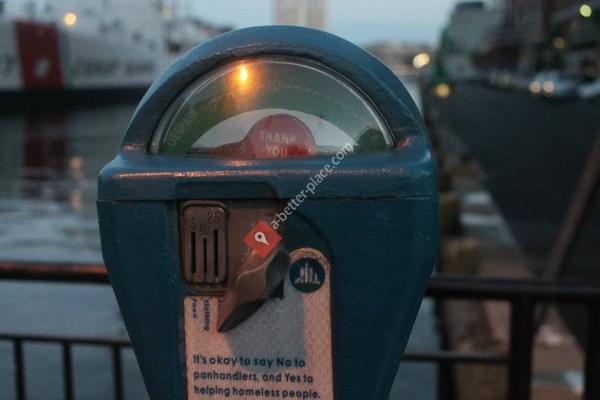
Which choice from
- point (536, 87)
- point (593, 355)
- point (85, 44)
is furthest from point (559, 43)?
point (593, 355)

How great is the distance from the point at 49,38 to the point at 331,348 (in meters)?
39.7

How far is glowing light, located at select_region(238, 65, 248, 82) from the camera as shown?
1.35 m

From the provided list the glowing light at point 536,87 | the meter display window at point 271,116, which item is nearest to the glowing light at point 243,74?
the meter display window at point 271,116

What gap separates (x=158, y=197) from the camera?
4.33ft

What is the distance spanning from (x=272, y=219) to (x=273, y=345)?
227 mm

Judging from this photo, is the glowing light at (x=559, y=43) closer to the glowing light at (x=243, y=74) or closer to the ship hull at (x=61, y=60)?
the ship hull at (x=61, y=60)

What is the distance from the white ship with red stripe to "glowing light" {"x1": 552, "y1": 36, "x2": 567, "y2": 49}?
2576 centimetres

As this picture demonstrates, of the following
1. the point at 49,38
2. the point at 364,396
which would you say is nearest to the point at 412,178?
the point at 364,396

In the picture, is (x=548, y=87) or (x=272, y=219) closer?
(x=272, y=219)

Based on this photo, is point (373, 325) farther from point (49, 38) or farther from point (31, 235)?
point (49, 38)

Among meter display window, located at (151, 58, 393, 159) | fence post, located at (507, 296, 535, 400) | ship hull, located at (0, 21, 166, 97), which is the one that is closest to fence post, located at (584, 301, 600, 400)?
fence post, located at (507, 296, 535, 400)

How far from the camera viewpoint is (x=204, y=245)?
1.34m

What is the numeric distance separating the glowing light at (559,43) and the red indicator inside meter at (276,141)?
191ft

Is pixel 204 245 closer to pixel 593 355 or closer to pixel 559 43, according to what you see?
pixel 593 355
